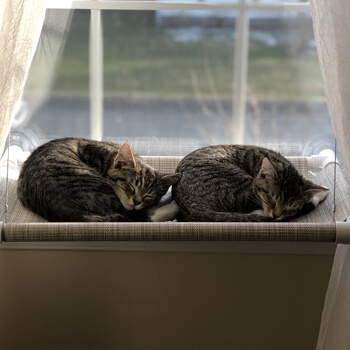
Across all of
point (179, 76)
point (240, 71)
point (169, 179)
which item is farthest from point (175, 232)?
point (179, 76)

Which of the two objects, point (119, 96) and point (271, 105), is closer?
point (271, 105)

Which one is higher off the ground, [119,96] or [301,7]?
[301,7]

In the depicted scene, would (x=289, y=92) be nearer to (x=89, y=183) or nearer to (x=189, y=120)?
Result: (x=189, y=120)

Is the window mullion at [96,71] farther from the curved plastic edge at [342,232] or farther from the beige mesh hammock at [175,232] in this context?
the curved plastic edge at [342,232]

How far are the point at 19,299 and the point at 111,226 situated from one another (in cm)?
67

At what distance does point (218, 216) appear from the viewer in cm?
190

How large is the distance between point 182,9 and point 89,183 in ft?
2.62

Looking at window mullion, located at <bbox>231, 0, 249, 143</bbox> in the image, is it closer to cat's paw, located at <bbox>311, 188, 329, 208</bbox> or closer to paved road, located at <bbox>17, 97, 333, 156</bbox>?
paved road, located at <bbox>17, 97, 333, 156</bbox>

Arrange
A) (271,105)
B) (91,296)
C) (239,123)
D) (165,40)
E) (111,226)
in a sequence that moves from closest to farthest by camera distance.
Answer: (111,226), (91,296), (239,123), (271,105), (165,40)

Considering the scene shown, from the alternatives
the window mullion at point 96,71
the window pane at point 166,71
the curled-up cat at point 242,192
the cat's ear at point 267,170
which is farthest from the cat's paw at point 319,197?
the window pane at point 166,71

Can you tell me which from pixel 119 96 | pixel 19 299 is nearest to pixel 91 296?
pixel 19 299

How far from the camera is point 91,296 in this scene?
2.18 m

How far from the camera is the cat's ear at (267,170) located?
197cm

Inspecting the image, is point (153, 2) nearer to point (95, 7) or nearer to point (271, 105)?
point (95, 7)
